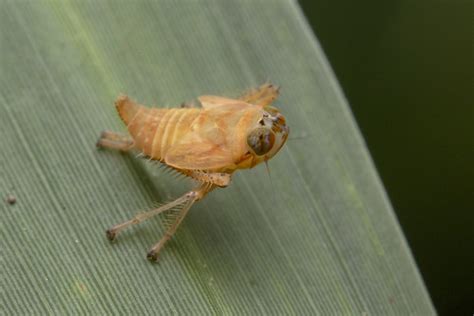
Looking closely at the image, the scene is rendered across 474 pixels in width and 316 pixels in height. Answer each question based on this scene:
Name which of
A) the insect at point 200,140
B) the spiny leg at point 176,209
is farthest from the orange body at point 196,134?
the spiny leg at point 176,209

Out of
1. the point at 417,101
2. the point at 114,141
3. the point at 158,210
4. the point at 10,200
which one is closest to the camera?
the point at 10,200

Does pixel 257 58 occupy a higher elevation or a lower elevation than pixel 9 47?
lower

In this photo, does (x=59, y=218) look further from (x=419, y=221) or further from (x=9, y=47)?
(x=419, y=221)

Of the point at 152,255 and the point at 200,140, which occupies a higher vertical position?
the point at 200,140

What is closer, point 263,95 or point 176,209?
point 176,209

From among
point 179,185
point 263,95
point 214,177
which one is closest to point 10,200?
point 179,185

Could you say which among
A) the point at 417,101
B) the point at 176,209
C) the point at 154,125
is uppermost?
the point at 154,125

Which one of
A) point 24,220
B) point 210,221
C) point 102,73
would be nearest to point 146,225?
point 210,221

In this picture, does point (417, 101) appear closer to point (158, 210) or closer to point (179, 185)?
point (179, 185)
